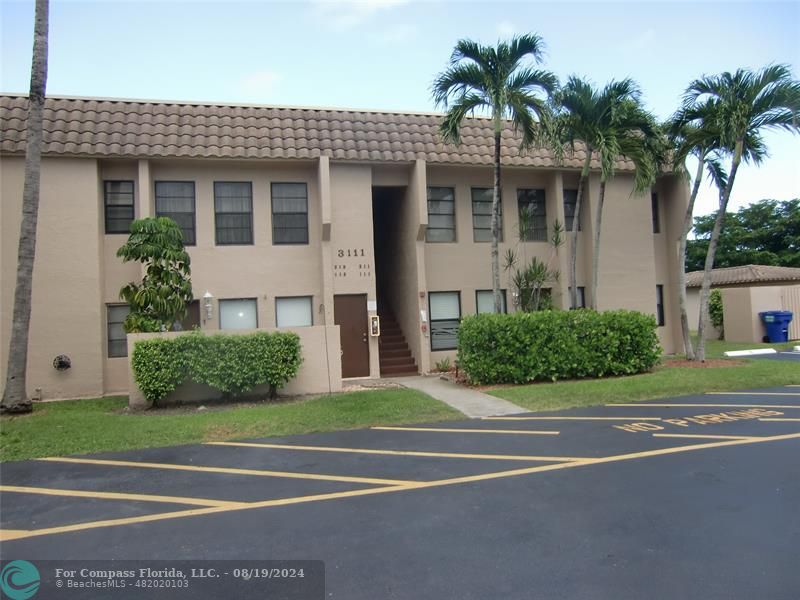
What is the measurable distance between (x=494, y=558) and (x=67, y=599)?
9.81 ft

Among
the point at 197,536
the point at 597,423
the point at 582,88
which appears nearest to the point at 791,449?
the point at 597,423

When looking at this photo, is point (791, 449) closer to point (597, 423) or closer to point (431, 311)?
point (597, 423)

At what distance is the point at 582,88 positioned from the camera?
523 inches

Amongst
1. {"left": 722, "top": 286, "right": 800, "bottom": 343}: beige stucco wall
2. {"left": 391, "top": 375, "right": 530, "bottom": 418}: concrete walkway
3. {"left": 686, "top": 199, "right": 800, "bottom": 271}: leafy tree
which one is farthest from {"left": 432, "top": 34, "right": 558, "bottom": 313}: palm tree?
{"left": 686, "top": 199, "right": 800, "bottom": 271}: leafy tree

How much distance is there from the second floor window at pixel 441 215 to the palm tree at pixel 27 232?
9442mm

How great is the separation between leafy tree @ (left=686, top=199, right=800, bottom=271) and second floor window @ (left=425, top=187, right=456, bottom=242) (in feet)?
92.3

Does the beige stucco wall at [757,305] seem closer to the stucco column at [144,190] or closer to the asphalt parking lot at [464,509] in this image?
the asphalt parking lot at [464,509]

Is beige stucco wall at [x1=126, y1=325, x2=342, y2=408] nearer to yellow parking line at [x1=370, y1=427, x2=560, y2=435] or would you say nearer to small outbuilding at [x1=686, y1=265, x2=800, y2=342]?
yellow parking line at [x1=370, y1=427, x2=560, y2=435]

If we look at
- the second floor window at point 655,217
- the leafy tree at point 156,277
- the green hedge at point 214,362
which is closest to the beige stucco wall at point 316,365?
the green hedge at point 214,362

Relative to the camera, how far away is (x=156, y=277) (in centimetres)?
1148

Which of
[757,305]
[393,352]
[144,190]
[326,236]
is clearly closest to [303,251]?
[326,236]

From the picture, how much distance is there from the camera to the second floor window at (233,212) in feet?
46.0

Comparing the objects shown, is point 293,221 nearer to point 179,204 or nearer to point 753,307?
point 179,204

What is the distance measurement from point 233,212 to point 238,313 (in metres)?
2.64
